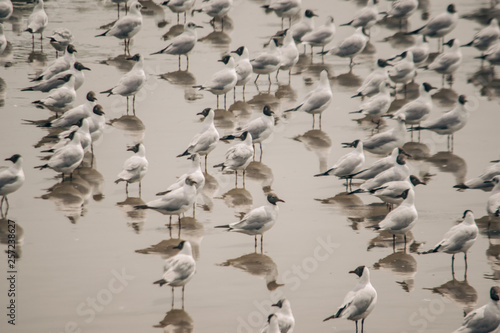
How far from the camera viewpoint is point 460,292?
11102 millimetres

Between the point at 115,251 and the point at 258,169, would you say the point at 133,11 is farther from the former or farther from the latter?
the point at 115,251

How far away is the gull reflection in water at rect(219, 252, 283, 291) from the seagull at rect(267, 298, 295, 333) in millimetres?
1444

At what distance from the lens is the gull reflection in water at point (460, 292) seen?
10.8 metres

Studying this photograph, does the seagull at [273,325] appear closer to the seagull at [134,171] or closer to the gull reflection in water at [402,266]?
the gull reflection in water at [402,266]

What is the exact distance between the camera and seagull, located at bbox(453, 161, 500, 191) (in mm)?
Result: 13992

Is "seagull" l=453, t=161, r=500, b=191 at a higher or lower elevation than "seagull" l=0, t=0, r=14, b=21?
lower

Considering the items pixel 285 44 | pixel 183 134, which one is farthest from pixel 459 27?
pixel 183 134

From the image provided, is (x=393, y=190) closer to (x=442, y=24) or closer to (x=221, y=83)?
(x=221, y=83)

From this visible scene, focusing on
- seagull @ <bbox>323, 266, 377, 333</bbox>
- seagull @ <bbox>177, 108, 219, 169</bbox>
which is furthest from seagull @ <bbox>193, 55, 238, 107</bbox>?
seagull @ <bbox>323, 266, 377, 333</bbox>

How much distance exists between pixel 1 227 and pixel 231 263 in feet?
13.6

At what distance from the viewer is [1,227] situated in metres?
12.8

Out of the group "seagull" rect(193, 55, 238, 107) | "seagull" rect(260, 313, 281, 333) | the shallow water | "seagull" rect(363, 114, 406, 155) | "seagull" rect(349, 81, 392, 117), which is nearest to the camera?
"seagull" rect(260, 313, 281, 333)

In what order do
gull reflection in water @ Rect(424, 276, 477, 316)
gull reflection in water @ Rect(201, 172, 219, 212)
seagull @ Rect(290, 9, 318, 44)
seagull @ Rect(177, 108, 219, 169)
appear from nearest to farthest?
1. gull reflection in water @ Rect(424, 276, 477, 316)
2. gull reflection in water @ Rect(201, 172, 219, 212)
3. seagull @ Rect(177, 108, 219, 169)
4. seagull @ Rect(290, 9, 318, 44)

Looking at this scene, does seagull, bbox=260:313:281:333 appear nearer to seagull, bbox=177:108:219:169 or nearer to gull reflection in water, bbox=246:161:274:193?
gull reflection in water, bbox=246:161:274:193
